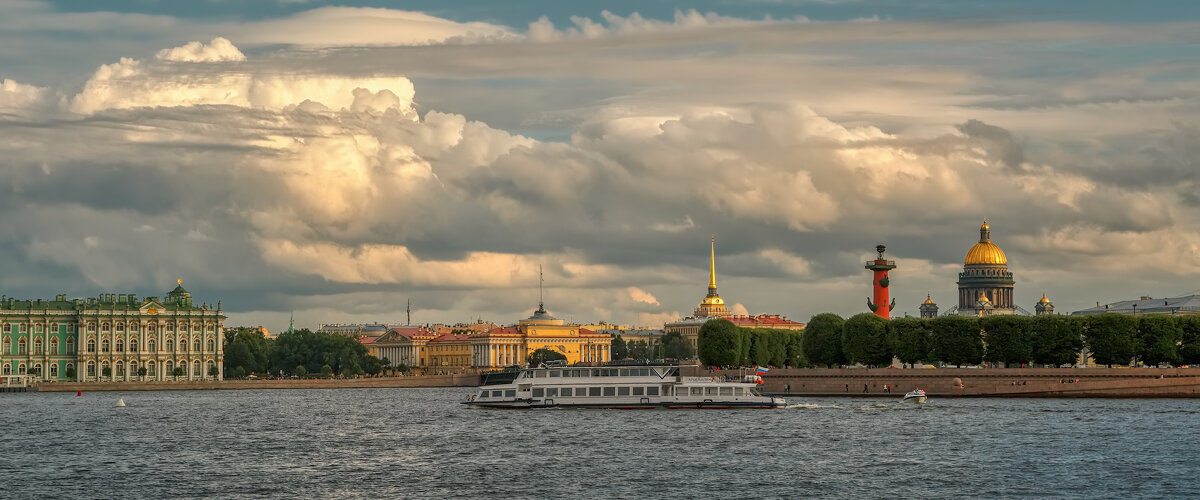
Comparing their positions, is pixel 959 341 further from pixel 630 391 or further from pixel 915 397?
pixel 630 391

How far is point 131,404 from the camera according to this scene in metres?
90.4

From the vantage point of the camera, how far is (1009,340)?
296ft

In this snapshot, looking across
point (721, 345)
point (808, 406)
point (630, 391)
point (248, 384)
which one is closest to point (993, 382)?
point (808, 406)

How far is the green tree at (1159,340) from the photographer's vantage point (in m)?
86.6

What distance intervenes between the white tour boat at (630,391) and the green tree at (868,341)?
23167 mm

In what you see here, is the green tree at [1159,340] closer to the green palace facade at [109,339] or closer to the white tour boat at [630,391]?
the white tour boat at [630,391]

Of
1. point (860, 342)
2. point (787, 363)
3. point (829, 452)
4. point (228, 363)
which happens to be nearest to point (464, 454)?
point (829, 452)

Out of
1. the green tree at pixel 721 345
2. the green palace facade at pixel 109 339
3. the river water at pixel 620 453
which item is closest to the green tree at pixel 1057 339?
the river water at pixel 620 453

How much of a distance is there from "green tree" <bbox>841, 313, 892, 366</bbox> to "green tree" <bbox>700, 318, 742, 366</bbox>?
12069 mm

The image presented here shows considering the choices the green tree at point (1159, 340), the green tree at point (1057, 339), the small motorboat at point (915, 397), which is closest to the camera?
the small motorboat at point (915, 397)

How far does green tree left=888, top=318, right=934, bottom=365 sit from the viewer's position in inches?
3679

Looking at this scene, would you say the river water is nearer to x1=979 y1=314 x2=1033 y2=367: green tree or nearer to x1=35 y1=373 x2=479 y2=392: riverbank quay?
x1=979 y1=314 x2=1033 y2=367: green tree

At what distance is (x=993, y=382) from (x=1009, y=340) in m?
5.11

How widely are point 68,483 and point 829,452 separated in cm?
2029
